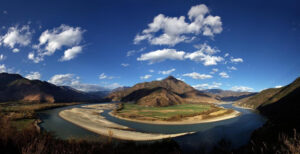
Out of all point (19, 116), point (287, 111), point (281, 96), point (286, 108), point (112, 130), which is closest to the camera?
point (112, 130)

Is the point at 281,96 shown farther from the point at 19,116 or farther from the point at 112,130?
the point at 19,116

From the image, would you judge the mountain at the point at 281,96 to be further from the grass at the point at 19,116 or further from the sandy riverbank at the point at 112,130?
the grass at the point at 19,116

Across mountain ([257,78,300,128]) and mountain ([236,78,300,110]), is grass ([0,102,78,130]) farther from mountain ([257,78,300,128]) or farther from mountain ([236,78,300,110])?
mountain ([236,78,300,110])

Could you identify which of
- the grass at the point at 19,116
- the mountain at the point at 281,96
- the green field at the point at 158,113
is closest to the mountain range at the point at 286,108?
the mountain at the point at 281,96

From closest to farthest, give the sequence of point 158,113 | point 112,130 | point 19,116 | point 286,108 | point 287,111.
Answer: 1. point 112,130
2. point 19,116
3. point 287,111
4. point 286,108
5. point 158,113

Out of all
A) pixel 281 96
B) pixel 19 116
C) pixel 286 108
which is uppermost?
pixel 281 96

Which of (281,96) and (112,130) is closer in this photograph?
(112,130)

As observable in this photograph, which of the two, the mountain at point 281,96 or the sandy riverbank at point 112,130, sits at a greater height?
the mountain at point 281,96

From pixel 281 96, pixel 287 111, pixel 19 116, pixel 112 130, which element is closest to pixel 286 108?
pixel 287 111

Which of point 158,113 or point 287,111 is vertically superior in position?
point 287,111

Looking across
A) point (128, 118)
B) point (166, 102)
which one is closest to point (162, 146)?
point (128, 118)

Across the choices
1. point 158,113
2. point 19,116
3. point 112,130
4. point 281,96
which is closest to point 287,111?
point 281,96

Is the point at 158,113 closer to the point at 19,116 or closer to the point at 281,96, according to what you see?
the point at 19,116

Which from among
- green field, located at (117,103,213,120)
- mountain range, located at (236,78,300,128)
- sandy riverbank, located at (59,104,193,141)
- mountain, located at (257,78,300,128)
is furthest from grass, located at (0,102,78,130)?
mountain range, located at (236,78,300,128)
